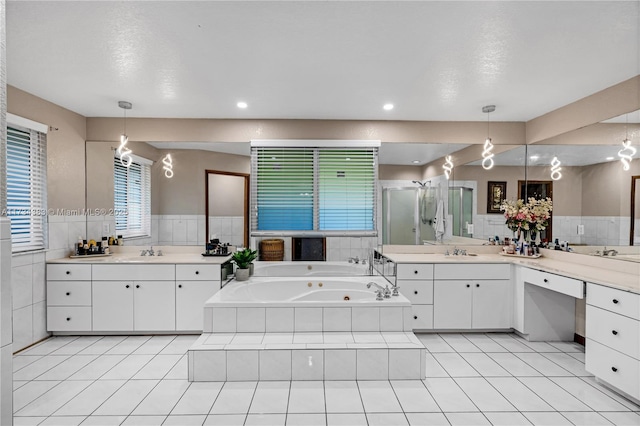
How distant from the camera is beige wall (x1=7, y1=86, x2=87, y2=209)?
3.21m

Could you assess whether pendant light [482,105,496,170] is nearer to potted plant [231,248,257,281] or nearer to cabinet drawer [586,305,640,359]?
cabinet drawer [586,305,640,359]

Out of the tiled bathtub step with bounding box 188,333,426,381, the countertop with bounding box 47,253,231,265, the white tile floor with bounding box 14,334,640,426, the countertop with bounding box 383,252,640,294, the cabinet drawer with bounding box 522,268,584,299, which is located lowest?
the white tile floor with bounding box 14,334,640,426

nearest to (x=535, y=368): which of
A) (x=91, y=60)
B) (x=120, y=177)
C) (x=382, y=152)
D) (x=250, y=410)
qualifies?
(x=250, y=410)

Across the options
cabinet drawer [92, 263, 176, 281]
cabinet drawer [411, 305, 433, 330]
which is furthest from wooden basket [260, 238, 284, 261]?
cabinet drawer [411, 305, 433, 330]

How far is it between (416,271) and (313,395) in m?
1.70

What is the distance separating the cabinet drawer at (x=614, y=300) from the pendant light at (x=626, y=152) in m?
1.17

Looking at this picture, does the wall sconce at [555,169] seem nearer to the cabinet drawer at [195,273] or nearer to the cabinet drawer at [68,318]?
the cabinet drawer at [195,273]

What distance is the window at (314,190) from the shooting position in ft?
13.2

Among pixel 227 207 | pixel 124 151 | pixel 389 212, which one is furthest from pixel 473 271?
pixel 124 151

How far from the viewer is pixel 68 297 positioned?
3.37 m

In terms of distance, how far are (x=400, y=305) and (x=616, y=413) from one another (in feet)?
4.87

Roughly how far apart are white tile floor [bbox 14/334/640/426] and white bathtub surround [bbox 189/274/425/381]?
3.6 inches

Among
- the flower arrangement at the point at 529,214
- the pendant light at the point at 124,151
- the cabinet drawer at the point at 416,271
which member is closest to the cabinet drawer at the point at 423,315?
the cabinet drawer at the point at 416,271

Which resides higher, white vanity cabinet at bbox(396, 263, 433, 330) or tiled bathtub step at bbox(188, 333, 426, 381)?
white vanity cabinet at bbox(396, 263, 433, 330)
